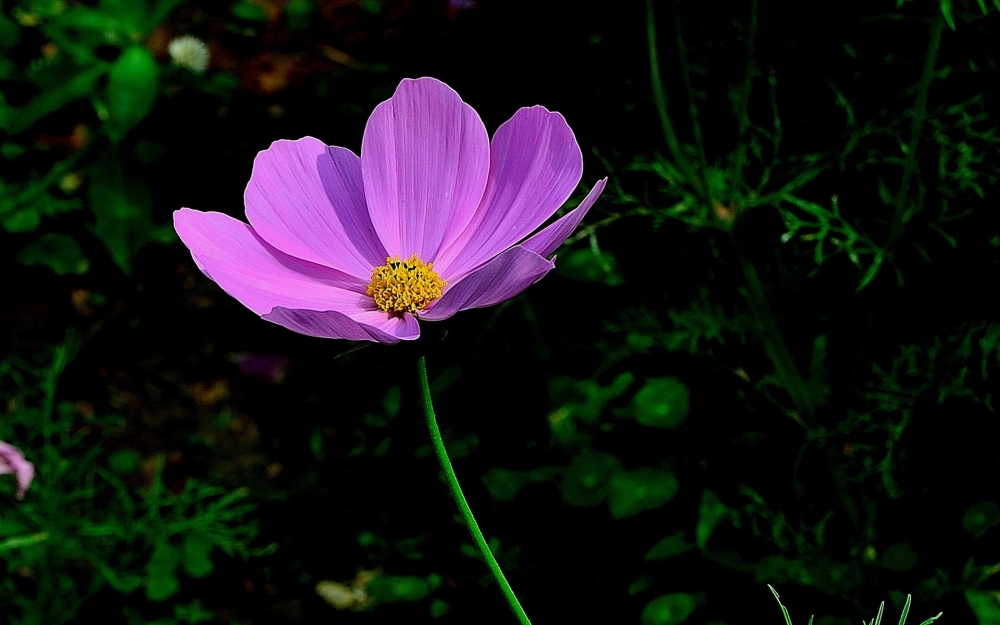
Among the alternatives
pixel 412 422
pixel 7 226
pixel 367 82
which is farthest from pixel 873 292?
pixel 7 226

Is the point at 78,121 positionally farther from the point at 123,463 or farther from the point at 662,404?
the point at 662,404

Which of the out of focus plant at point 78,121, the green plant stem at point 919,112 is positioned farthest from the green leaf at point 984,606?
the out of focus plant at point 78,121

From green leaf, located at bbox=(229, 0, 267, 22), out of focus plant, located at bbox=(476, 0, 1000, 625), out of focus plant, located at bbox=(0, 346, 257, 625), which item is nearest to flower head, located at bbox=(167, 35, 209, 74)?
green leaf, located at bbox=(229, 0, 267, 22)

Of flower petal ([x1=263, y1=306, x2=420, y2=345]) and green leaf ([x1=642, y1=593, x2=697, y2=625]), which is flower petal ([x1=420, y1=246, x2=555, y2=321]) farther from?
green leaf ([x1=642, y1=593, x2=697, y2=625])

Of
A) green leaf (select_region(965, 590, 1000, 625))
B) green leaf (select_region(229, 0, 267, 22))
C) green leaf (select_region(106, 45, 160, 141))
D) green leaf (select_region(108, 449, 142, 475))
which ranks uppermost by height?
green leaf (select_region(229, 0, 267, 22))

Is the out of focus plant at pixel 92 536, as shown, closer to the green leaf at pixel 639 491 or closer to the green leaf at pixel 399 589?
the green leaf at pixel 399 589

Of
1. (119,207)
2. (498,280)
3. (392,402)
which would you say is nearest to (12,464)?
(392,402)
